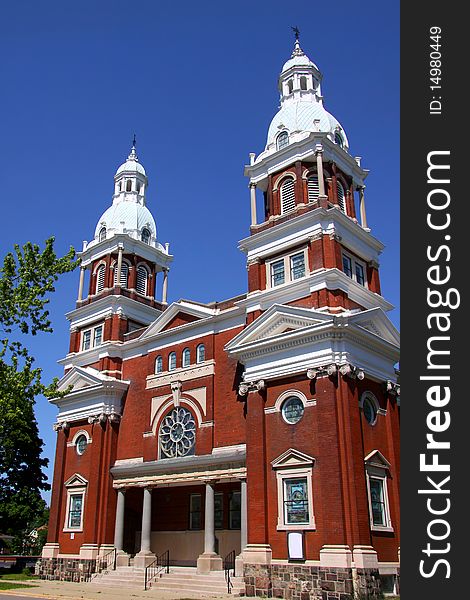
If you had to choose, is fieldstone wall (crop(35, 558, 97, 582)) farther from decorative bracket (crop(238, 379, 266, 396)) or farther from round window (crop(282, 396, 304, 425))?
round window (crop(282, 396, 304, 425))

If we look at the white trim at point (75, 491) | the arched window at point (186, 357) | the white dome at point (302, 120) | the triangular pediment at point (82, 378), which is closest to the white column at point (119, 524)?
the white trim at point (75, 491)

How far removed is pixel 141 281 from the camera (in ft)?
139

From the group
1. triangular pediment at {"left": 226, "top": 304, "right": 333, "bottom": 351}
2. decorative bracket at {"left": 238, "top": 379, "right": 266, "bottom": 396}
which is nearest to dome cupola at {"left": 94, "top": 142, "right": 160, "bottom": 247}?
triangular pediment at {"left": 226, "top": 304, "right": 333, "bottom": 351}

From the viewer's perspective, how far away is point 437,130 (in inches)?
→ 399

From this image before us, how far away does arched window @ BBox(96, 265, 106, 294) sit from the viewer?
42.0m

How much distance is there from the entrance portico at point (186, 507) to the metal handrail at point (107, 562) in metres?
0.54

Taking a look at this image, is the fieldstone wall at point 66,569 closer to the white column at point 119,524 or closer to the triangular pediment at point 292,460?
the white column at point 119,524

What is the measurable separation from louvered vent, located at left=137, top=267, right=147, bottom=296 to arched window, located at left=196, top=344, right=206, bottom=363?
10.1 metres

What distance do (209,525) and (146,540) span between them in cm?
453

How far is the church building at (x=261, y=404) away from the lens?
24.3 m

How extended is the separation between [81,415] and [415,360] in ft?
102

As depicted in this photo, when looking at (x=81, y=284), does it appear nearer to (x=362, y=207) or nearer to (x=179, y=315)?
(x=179, y=315)

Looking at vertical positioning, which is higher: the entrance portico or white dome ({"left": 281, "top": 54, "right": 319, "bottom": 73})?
white dome ({"left": 281, "top": 54, "right": 319, "bottom": 73})

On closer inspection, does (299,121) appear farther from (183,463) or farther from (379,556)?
(379,556)
